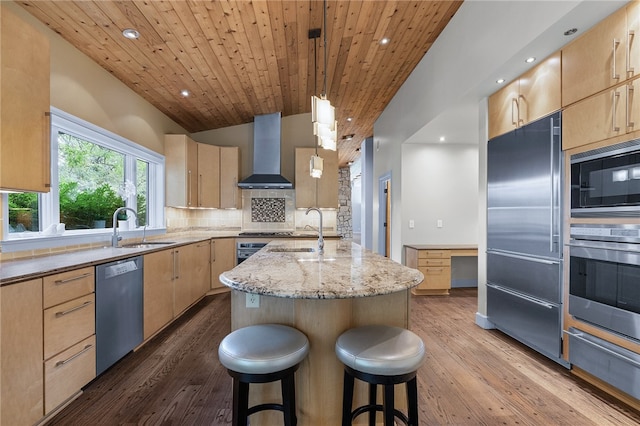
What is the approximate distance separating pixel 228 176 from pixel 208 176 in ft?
1.08

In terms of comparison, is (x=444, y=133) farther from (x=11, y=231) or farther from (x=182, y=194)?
(x=11, y=231)

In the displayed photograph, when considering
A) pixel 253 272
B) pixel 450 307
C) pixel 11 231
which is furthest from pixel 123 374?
pixel 450 307

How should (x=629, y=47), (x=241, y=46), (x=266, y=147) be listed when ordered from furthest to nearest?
1. (x=266, y=147)
2. (x=241, y=46)
3. (x=629, y=47)

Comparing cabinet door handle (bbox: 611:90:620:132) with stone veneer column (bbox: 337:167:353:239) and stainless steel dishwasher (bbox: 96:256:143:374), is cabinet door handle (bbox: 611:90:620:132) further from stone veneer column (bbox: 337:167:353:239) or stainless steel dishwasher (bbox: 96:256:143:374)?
stone veneer column (bbox: 337:167:353:239)

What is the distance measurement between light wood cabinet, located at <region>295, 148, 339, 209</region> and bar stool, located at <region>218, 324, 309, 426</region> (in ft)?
12.7

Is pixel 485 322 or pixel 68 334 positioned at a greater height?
pixel 68 334

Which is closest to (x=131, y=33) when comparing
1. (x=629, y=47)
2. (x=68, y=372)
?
(x=68, y=372)

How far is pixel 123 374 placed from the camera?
2271 millimetres

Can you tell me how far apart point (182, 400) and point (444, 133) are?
4.33 m

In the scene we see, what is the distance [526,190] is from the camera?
8.46 ft

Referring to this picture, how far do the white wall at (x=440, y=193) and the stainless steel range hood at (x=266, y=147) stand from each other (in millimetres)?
2042

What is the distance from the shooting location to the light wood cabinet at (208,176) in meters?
4.75

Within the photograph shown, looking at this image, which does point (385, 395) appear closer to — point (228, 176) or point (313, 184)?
point (313, 184)

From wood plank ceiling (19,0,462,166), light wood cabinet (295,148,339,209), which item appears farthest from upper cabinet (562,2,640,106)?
light wood cabinet (295,148,339,209)
